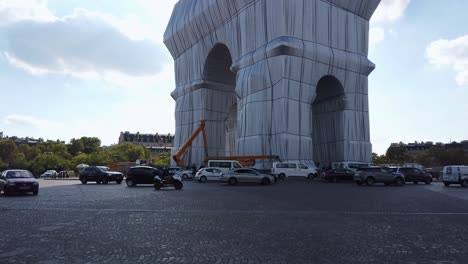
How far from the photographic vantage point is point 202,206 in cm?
1477

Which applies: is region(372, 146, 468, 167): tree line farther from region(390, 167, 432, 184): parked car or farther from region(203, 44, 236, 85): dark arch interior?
region(390, 167, 432, 184): parked car

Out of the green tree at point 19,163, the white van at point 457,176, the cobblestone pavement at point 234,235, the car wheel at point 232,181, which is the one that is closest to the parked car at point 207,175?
the car wheel at point 232,181

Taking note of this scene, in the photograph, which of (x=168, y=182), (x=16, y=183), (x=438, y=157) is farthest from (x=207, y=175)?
(x=438, y=157)

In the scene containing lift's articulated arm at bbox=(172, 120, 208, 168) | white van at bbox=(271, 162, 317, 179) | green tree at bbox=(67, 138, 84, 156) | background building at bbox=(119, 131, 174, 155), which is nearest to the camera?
white van at bbox=(271, 162, 317, 179)

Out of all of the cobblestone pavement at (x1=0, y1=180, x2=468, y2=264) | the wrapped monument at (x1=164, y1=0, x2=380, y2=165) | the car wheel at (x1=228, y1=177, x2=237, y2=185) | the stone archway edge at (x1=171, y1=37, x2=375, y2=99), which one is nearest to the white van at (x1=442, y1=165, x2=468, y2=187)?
the wrapped monument at (x1=164, y1=0, x2=380, y2=165)

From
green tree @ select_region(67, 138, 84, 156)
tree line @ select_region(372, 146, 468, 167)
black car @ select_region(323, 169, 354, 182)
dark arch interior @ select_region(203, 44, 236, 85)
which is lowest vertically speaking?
black car @ select_region(323, 169, 354, 182)

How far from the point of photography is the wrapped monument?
3984 centimetres

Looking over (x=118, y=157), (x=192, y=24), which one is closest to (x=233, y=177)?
(x=192, y=24)

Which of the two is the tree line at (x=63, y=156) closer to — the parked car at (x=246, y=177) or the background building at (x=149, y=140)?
the background building at (x=149, y=140)

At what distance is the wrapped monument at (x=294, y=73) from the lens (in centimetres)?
3984

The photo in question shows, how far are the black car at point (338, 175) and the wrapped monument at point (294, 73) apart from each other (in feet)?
15.7

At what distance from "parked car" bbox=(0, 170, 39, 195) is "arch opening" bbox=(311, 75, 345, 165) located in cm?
3102

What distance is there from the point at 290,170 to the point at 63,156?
9794cm

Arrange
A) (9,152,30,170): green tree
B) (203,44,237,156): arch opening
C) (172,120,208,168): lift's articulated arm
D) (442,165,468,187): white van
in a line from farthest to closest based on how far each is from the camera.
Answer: (9,152,30,170): green tree, (203,44,237,156): arch opening, (172,120,208,168): lift's articulated arm, (442,165,468,187): white van
